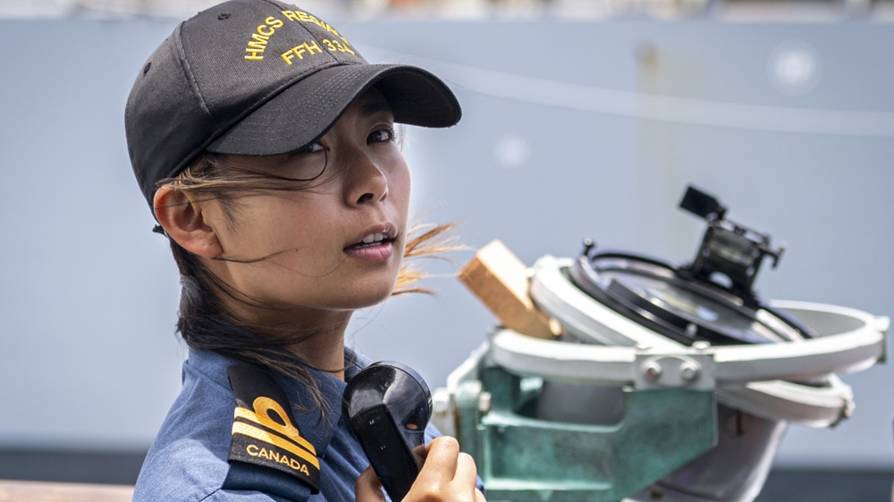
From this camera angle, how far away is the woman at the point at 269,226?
997 millimetres

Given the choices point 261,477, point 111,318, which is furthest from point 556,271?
point 111,318

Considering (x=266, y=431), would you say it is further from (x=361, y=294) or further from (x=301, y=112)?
(x=301, y=112)

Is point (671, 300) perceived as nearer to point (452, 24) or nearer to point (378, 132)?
point (378, 132)

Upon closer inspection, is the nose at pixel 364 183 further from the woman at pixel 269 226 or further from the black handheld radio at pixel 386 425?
the black handheld radio at pixel 386 425

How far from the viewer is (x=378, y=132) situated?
1116mm

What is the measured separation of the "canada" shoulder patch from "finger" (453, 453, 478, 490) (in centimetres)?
12

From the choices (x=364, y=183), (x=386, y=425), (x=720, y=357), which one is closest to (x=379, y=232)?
(x=364, y=183)

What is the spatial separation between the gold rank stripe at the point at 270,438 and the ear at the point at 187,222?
175 millimetres

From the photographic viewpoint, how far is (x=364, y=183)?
1.05 metres

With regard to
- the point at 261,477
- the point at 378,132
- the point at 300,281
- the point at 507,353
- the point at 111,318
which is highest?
the point at 378,132

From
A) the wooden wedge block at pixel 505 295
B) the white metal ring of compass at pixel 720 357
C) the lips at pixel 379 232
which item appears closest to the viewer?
the lips at pixel 379 232

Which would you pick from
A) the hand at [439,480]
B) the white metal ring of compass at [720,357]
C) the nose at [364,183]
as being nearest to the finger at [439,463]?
the hand at [439,480]

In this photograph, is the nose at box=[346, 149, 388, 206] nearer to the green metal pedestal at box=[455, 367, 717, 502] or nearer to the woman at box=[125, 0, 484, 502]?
the woman at box=[125, 0, 484, 502]

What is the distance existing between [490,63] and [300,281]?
311 cm
